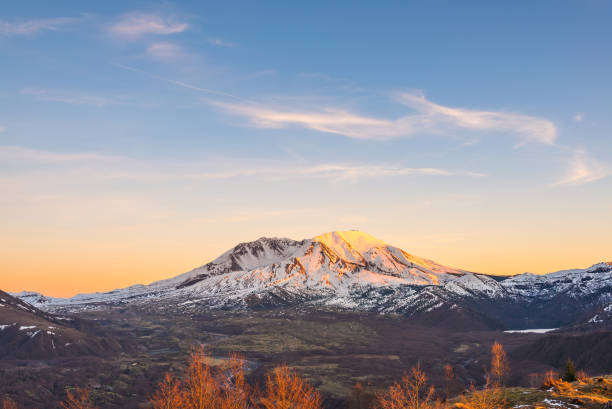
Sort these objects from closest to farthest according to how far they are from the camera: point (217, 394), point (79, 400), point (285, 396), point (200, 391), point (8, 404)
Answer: point (200, 391) < point (217, 394) < point (285, 396) < point (8, 404) < point (79, 400)

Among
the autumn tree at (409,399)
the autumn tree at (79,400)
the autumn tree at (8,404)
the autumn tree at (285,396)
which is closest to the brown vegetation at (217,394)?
the autumn tree at (285,396)

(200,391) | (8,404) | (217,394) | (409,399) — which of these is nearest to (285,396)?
(217,394)

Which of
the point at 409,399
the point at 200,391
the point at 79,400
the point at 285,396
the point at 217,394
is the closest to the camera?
the point at 200,391

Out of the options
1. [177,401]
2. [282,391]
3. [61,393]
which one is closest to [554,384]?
[282,391]

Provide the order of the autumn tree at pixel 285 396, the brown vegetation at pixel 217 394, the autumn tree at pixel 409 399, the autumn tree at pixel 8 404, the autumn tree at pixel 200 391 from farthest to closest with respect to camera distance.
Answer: the autumn tree at pixel 8 404 → the autumn tree at pixel 409 399 → the autumn tree at pixel 285 396 → the brown vegetation at pixel 217 394 → the autumn tree at pixel 200 391

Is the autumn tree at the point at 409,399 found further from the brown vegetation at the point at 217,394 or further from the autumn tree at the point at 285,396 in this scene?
the brown vegetation at the point at 217,394

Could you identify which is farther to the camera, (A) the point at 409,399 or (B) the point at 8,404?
(B) the point at 8,404

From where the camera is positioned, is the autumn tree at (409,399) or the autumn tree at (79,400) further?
the autumn tree at (79,400)

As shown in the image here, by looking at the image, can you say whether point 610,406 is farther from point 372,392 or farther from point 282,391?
point 372,392

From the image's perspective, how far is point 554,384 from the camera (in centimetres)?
7806

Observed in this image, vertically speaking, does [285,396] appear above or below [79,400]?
above

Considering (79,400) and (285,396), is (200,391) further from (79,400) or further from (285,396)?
(79,400)

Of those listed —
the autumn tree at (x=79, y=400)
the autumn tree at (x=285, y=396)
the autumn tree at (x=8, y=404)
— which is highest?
the autumn tree at (x=285, y=396)

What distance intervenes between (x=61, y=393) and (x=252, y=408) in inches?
3704
